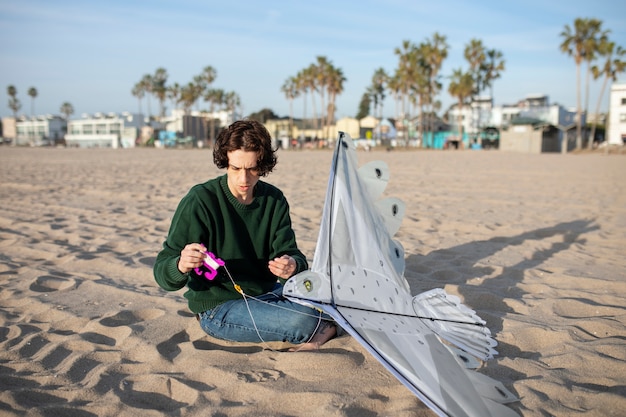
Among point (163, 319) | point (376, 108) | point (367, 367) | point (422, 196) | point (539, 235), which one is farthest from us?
point (376, 108)

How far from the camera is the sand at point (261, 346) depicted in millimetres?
2139

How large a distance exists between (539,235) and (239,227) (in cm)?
443

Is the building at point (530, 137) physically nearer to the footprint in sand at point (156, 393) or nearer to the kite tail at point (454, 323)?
the kite tail at point (454, 323)

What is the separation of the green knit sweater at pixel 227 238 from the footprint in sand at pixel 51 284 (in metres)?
1.48

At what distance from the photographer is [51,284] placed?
375 centimetres

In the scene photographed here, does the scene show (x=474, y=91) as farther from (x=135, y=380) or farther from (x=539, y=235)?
(x=135, y=380)

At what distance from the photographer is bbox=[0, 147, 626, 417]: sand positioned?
2139 millimetres

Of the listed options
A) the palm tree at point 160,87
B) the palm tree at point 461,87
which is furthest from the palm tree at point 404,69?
the palm tree at point 160,87

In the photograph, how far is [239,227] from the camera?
2742 mm

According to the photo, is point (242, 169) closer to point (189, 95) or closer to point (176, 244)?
point (176, 244)

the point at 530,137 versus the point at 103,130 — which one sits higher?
the point at 103,130

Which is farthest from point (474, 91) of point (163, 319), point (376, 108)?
point (163, 319)

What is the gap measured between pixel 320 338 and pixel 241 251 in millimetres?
656

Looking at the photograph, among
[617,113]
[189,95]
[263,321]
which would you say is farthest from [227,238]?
[189,95]
